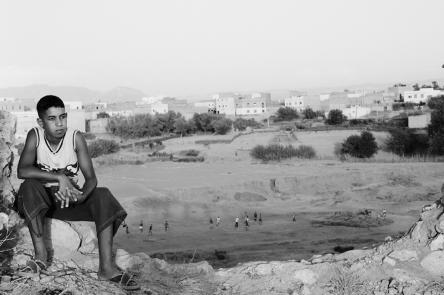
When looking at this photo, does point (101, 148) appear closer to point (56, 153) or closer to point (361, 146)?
point (361, 146)

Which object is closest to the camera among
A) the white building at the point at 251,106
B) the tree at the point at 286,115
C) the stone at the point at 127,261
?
the stone at the point at 127,261

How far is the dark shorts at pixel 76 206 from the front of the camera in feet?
13.2

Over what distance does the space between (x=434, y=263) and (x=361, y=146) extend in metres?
43.1

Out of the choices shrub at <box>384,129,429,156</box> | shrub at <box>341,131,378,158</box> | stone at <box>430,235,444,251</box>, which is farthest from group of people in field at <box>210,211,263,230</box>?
shrub at <box>384,129,429,156</box>

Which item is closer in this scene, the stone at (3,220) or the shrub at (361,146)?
the stone at (3,220)

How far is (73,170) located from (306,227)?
19400mm

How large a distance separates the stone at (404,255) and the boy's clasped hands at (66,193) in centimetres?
246

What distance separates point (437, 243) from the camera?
4418mm

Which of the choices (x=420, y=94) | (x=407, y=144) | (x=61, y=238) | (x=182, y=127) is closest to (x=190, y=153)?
A: (x=407, y=144)

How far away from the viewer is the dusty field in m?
19.5

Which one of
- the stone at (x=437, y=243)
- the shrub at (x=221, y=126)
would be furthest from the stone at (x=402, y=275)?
the shrub at (x=221, y=126)

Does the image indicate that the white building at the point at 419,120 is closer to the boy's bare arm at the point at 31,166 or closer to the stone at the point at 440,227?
the stone at the point at 440,227

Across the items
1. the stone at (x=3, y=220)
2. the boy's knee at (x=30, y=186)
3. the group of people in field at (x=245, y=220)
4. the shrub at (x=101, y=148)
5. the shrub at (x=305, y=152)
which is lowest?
the group of people in field at (x=245, y=220)

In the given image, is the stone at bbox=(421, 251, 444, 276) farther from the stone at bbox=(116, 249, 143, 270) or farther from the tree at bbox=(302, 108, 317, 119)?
the tree at bbox=(302, 108, 317, 119)
